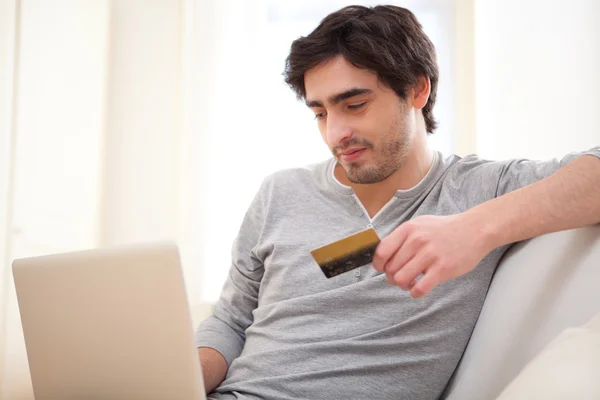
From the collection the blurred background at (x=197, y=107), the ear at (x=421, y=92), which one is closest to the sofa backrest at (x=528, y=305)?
the ear at (x=421, y=92)

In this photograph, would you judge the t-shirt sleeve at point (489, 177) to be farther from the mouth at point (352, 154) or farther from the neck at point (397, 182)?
the mouth at point (352, 154)

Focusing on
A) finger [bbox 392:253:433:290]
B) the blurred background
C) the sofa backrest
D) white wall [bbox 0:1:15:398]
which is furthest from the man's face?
white wall [bbox 0:1:15:398]

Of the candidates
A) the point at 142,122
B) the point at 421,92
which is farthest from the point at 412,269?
the point at 142,122

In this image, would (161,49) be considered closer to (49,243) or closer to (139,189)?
(139,189)

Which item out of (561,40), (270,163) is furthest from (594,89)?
(270,163)

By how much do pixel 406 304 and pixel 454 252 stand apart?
0.28m

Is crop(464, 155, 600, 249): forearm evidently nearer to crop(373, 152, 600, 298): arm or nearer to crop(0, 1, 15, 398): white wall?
crop(373, 152, 600, 298): arm

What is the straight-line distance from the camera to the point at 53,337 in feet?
3.20

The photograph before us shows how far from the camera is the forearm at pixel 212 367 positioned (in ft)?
4.26

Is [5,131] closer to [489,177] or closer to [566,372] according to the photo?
[489,177]

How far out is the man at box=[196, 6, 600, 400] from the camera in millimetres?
1056

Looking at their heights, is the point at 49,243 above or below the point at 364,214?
below

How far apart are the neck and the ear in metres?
0.15

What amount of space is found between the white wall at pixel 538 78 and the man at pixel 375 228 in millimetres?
1163
